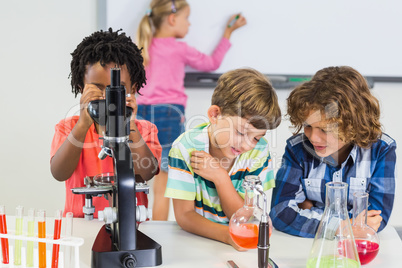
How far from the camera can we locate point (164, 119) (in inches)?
99.6

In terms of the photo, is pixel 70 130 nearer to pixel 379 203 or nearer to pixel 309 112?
pixel 309 112

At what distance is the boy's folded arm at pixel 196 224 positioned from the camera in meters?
1.21

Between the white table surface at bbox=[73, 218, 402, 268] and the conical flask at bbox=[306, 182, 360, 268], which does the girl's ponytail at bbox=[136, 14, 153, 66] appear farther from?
the conical flask at bbox=[306, 182, 360, 268]

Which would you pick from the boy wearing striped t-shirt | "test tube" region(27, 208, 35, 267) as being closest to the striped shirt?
the boy wearing striped t-shirt

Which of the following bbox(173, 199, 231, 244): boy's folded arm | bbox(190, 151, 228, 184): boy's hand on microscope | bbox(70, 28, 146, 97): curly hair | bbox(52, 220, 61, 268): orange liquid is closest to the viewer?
bbox(52, 220, 61, 268): orange liquid

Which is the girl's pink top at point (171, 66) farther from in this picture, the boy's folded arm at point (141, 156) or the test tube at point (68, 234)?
the test tube at point (68, 234)

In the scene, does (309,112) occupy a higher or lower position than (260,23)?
lower

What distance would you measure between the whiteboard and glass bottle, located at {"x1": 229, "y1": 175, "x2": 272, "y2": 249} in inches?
63.6

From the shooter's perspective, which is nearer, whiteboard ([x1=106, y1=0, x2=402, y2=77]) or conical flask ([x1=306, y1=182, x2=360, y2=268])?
conical flask ([x1=306, y1=182, x2=360, y2=268])

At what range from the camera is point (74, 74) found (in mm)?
1547

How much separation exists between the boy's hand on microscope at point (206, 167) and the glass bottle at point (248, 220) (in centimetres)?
24

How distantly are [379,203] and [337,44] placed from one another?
1419mm

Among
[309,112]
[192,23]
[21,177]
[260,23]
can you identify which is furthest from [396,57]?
[21,177]

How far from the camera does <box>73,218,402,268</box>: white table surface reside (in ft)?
3.62
